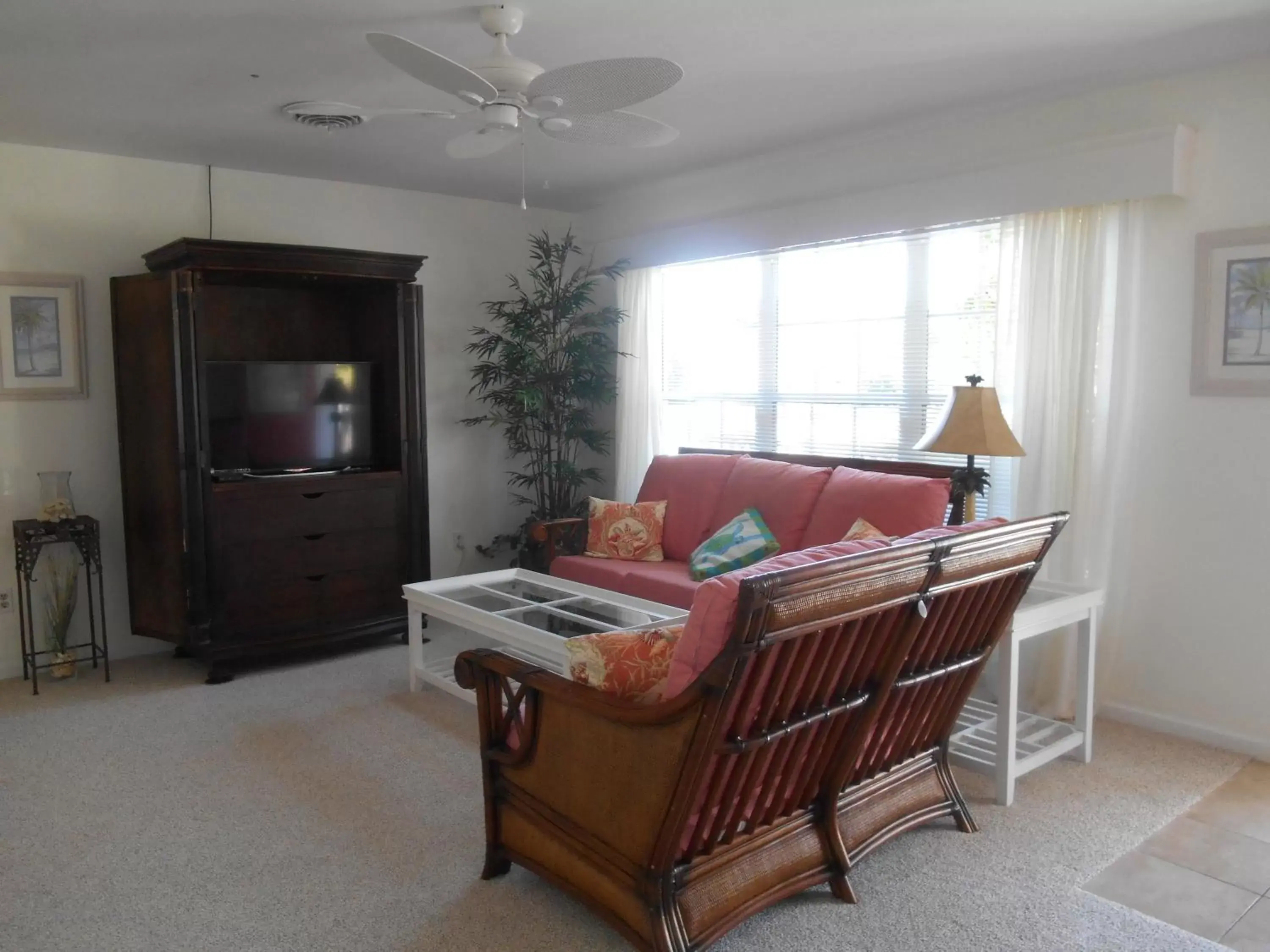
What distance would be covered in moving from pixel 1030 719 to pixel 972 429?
1.12m

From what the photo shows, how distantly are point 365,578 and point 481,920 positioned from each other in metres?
2.48

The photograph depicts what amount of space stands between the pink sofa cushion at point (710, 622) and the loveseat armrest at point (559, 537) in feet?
8.56

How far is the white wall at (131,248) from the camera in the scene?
415cm

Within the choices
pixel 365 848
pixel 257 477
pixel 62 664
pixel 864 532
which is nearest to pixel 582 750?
pixel 365 848

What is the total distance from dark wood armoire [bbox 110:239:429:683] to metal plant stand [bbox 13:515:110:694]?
0.60 ft

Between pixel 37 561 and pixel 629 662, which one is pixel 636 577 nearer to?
pixel 629 662

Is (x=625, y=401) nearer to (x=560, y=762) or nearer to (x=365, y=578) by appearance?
(x=365, y=578)

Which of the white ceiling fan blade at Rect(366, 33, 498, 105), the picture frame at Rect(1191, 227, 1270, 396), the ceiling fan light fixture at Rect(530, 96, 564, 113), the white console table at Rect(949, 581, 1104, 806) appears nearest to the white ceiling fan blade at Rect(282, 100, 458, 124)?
the white ceiling fan blade at Rect(366, 33, 498, 105)

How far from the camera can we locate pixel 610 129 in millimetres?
2863

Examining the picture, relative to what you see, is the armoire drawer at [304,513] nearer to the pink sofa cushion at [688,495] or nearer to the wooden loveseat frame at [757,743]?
the pink sofa cushion at [688,495]

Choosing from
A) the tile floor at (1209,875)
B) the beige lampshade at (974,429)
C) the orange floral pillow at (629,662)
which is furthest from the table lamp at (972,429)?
the orange floral pillow at (629,662)

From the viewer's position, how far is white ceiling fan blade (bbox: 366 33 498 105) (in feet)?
7.22

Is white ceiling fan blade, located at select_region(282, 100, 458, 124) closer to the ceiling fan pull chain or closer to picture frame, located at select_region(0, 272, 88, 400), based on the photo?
the ceiling fan pull chain

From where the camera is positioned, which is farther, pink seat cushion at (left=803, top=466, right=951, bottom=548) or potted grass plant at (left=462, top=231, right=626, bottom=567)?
potted grass plant at (left=462, top=231, right=626, bottom=567)
